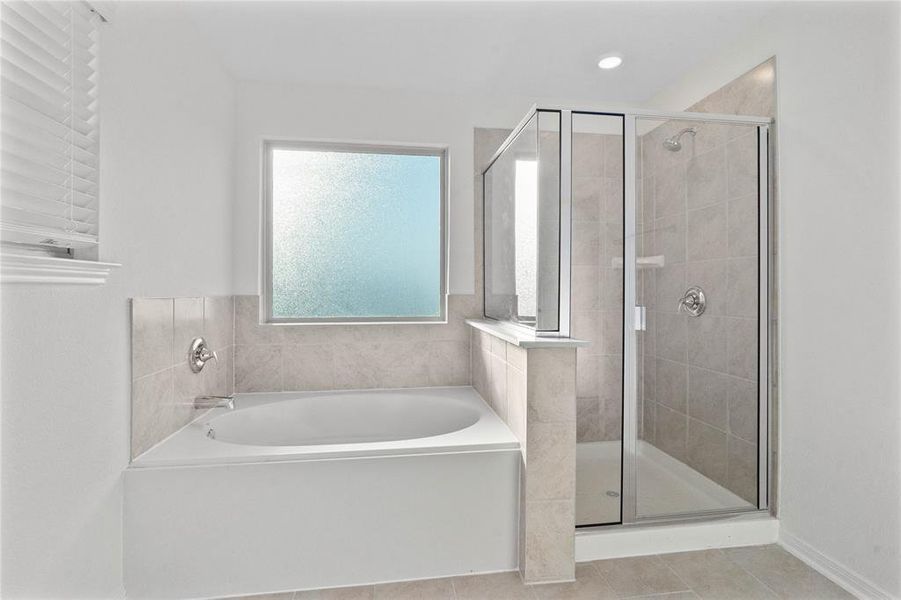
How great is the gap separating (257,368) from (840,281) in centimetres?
279

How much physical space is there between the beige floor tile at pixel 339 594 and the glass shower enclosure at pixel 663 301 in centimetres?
92

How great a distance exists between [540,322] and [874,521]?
1.33m

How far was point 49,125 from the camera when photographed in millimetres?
1271

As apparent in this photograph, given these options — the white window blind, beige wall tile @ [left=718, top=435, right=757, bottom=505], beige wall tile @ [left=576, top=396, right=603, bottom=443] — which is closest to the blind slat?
the white window blind

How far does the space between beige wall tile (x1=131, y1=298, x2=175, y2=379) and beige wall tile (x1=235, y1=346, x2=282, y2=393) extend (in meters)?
0.72

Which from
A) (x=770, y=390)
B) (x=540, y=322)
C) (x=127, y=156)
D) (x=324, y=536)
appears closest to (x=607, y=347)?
(x=540, y=322)

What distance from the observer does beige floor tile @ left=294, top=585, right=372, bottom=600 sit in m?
1.70

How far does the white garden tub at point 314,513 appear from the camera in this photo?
5.48 feet

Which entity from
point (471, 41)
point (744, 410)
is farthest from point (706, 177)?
point (471, 41)

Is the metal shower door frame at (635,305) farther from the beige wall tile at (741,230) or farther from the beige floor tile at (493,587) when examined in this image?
the beige floor tile at (493,587)

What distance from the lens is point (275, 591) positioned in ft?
5.68

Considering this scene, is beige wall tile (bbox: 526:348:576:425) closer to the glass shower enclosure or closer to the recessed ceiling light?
the glass shower enclosure

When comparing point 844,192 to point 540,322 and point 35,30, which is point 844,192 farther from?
point 35,30

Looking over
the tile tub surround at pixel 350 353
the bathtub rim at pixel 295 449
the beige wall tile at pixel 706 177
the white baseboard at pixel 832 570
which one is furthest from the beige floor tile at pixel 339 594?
the beige wall tile at pixel 706 177
